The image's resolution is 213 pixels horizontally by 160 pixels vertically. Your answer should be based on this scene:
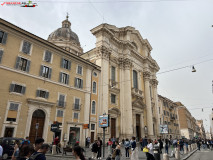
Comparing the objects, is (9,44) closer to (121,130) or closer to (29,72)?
(29,72)

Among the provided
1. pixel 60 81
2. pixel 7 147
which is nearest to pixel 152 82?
pixel 60 81

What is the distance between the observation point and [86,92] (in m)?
23.7

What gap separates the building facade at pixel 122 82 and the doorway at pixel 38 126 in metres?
8.89

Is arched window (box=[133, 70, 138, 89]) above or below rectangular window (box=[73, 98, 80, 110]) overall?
above

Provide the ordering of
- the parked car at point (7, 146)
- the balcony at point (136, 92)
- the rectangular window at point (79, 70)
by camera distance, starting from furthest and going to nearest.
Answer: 1. the balcony at point (136, 92)
2. the rectangular window at point (79, 70)
3. the parked car at point (7, 146)

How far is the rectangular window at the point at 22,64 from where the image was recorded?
56.5 feet

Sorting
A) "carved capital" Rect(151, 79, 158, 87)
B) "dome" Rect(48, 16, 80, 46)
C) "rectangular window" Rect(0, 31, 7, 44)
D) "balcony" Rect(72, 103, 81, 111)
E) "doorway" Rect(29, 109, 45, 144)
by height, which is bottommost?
"doorway" Rect(29, 109, 45, 144)

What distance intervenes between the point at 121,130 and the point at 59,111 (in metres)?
Answer: 13.1

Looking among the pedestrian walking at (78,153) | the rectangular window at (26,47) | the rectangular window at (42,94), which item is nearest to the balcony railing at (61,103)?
the rectangular window at (42,94)

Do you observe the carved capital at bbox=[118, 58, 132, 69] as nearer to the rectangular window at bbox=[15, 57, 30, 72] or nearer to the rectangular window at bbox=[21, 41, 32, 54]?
the rectangular window at bbox=[21, 41, 32, 54]

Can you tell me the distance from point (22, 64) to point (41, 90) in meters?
3.52

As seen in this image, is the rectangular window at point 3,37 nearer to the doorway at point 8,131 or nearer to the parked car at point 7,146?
the doorway at point 8,131

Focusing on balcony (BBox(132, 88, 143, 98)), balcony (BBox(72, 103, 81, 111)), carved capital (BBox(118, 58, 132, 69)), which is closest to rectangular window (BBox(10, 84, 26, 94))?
balcony (BBox(72, 103, 81, 111))

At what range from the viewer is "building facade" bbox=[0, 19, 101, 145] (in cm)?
1606
